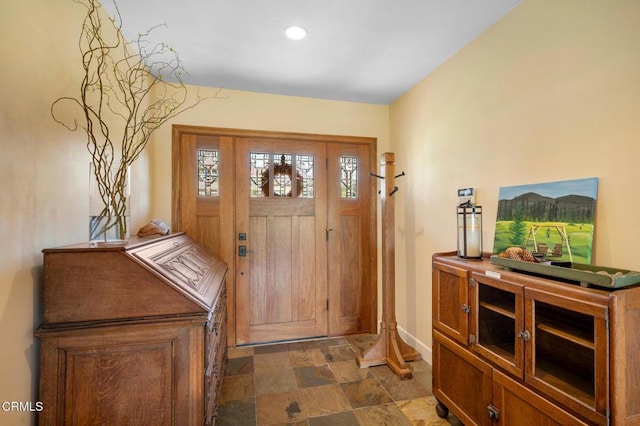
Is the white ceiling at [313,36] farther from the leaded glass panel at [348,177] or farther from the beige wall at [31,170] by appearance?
the leaded glass panel at [348,177]

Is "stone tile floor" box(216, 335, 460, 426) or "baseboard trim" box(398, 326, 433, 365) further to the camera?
"baseboard trim" box(398, 326, 433, 365)

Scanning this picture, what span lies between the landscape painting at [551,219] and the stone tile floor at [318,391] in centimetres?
132

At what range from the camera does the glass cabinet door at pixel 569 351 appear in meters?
1.06

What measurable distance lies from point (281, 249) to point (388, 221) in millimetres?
1209

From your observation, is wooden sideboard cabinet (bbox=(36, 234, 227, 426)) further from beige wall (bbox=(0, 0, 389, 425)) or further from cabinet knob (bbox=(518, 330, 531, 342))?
cabinet knob (bbox=(518, 330, 531, 342))

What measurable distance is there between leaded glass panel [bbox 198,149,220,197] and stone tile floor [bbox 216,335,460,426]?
167 cm

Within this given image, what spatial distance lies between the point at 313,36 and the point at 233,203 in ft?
5.75

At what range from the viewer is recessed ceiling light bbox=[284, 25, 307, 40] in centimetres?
205

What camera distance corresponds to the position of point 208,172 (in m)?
3.04

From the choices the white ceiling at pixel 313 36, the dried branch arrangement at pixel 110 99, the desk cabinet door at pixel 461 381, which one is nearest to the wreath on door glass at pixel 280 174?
the white ceiling at pixel 313 36

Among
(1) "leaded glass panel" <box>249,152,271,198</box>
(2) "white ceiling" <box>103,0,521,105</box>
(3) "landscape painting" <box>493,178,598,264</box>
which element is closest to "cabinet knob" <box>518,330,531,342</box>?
(3) "landscape painting" <box>493,178,598,264</box>

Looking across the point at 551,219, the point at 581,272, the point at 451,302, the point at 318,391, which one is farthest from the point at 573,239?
the point at 318,391

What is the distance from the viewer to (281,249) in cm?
319

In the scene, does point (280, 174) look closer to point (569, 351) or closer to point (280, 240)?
point (280, 240)
